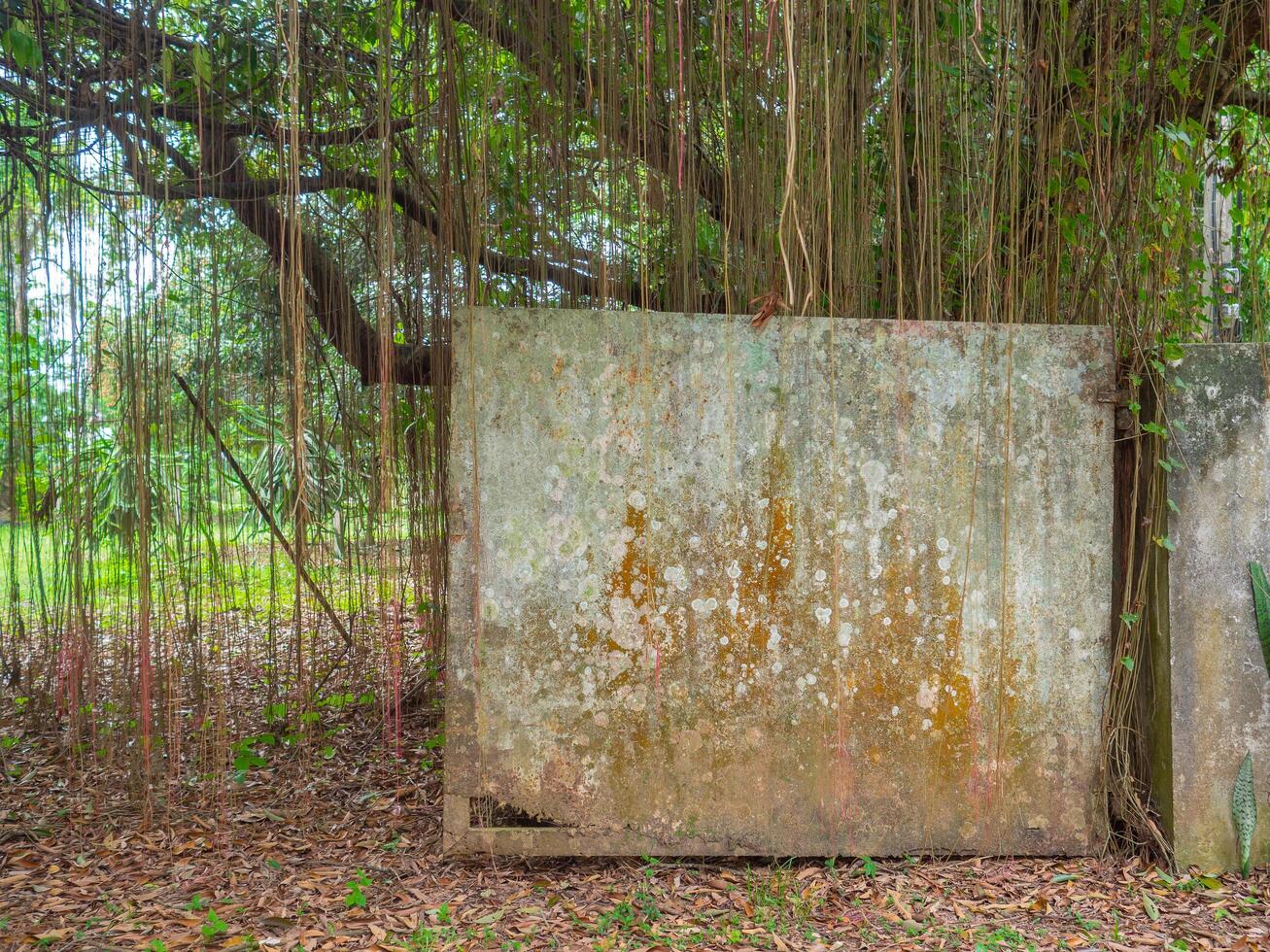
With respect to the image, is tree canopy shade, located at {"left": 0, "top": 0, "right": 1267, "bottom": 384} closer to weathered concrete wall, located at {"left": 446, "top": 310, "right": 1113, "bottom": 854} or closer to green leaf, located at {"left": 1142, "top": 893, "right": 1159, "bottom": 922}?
weathered concrete wall, located at {"left": 446, "top": 310, "right": 1113, "bottom": 854}

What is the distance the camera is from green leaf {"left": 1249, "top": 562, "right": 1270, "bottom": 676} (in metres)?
1.91

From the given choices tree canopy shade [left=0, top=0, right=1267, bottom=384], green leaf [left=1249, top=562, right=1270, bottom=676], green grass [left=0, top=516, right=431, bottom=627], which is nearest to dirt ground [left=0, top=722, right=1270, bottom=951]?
green leaf [left=1249, top=562, right=1270, bottom=676]

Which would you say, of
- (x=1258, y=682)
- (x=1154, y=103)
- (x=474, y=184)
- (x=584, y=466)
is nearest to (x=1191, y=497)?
(x=1258, y=682)

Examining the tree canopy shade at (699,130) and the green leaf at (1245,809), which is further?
the tree canopy shade at (699,130)

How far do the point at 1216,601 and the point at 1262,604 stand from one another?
0.09m

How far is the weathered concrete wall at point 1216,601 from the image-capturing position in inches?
75.7

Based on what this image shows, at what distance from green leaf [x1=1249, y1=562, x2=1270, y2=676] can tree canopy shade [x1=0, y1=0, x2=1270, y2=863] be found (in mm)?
213

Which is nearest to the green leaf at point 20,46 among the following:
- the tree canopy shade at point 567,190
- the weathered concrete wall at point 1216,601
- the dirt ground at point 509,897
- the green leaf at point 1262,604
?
the tree canopy shade at point 567,190

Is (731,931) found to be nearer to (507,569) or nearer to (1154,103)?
(507,569)

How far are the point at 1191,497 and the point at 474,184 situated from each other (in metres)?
1.92

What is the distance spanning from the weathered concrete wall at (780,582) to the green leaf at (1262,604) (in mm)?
314

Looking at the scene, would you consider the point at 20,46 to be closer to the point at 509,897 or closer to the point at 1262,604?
the point at 509,897

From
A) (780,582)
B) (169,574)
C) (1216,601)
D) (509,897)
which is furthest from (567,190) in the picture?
(1216,601)

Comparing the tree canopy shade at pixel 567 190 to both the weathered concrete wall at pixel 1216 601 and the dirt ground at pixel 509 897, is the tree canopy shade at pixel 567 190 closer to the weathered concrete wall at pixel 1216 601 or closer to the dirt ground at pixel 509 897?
the weathered concrete wall at pixel 1216 601
